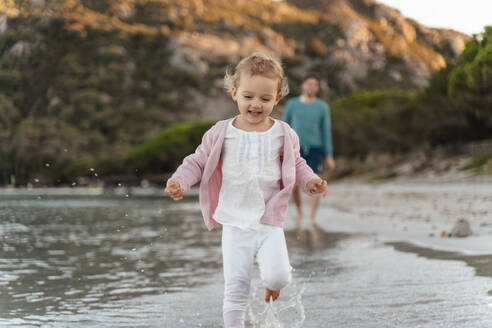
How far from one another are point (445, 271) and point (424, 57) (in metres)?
136

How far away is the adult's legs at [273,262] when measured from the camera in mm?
3631

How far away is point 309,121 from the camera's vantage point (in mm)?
10250

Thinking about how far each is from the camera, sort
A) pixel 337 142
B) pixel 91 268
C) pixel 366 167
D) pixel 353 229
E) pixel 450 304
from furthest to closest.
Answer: pixel 337 142 < pixel 366 167 < pixel 353 229 < pixel 91 268 < pixel 450 304

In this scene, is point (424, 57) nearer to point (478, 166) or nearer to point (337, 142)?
point (337, 142)

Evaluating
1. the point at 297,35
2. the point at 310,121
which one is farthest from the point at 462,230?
the point at 297,35

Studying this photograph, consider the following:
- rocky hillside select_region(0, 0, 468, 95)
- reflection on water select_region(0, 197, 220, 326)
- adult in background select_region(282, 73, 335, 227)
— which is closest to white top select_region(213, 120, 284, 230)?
reflection on water select_region(0, 197, 220, 326)

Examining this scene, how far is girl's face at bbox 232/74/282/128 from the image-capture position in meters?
3.70

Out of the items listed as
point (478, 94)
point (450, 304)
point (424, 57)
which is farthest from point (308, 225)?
point (424, 57)

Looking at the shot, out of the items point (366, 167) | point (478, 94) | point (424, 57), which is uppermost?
point (424, 57)

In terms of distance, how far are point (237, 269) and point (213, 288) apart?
175 centimetres

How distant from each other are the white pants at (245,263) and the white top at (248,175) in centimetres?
6

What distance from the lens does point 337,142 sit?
5469cm

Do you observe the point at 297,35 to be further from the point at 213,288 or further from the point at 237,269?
the point at 237,269

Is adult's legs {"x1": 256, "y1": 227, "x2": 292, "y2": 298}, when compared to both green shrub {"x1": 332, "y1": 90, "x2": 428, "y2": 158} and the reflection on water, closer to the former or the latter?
the reflection on water
